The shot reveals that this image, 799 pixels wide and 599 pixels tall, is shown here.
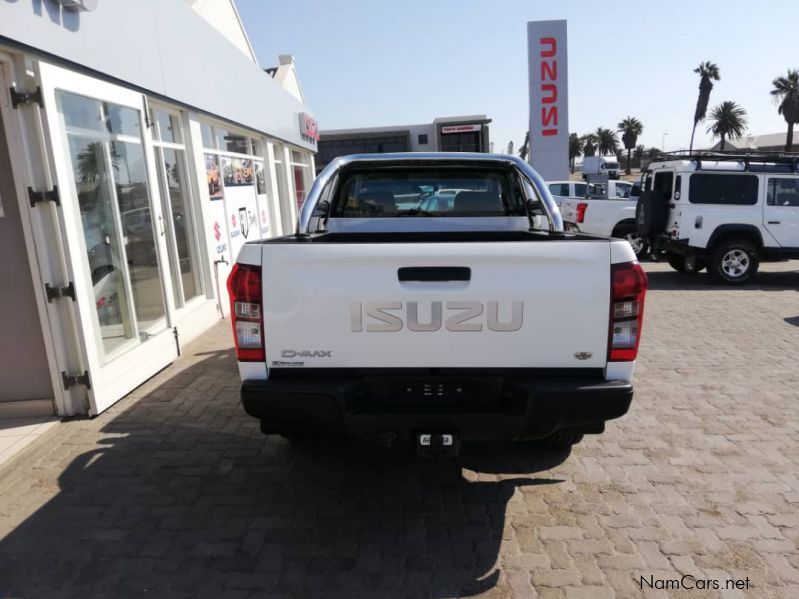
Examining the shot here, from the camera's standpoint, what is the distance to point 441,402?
2.86 meters

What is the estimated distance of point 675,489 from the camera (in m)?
3.46

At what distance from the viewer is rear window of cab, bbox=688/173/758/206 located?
32.8ft

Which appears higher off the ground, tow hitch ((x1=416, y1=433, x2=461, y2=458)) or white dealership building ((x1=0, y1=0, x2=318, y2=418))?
white dealership building ((x1=0, y1=0, x2=318, y2=418))

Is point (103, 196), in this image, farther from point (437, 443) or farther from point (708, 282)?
point (708, 282)

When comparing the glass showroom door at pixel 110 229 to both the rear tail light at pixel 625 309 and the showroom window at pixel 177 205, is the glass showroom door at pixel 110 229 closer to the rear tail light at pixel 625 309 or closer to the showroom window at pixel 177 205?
the showroom window at pixel 177 205

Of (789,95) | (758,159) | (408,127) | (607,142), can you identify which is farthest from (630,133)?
(758,159)

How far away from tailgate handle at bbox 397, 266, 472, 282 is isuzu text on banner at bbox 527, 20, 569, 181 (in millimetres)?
11293

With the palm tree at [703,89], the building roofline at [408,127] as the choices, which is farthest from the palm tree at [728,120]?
the building roofline at [408,127]

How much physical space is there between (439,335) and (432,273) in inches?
11.4

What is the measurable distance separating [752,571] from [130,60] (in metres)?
6.08

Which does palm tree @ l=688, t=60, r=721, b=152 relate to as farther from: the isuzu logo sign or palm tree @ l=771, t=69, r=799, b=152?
the isuzu logo sign

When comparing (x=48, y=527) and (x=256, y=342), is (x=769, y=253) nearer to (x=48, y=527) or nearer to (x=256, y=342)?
(x=256, y=342)

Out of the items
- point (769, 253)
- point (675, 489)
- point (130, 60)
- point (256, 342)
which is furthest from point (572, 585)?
point (769, 253)

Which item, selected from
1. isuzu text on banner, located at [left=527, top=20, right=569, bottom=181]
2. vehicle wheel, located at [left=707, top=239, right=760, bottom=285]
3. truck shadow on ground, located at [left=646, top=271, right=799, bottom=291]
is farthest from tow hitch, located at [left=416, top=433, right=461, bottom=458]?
isuzu text on banner, located at [left=527, top=20, right=569, bottom=181]
